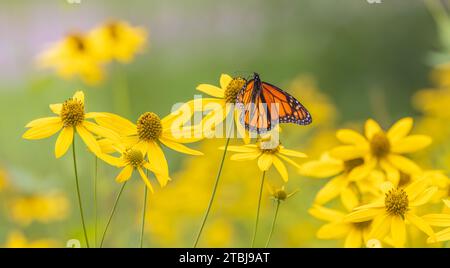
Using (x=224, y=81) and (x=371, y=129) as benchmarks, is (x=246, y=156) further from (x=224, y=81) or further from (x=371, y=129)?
(x=371, y=129)

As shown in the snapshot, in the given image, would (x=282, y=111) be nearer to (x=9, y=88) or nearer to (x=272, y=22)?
(x=9, y=88)

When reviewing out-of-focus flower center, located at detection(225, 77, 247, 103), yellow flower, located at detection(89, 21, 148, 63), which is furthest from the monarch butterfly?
yellow flower, located at detection(89, 21, 148, 63)

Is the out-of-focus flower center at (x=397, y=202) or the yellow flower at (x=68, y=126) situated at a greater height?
the yellow flower at (x=68, y=126)

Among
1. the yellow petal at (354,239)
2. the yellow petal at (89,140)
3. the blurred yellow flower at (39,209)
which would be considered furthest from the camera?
the blurred yellow flower at (39,209)

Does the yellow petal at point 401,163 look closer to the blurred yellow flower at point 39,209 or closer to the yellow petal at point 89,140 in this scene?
the yellow petal at point 89,140

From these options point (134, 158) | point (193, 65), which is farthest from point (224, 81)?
point (193, 65)

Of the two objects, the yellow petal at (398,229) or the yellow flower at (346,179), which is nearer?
the yellow petal at (398,229)

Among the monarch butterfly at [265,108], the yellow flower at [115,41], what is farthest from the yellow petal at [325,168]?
the yellow flower at [115,41]
